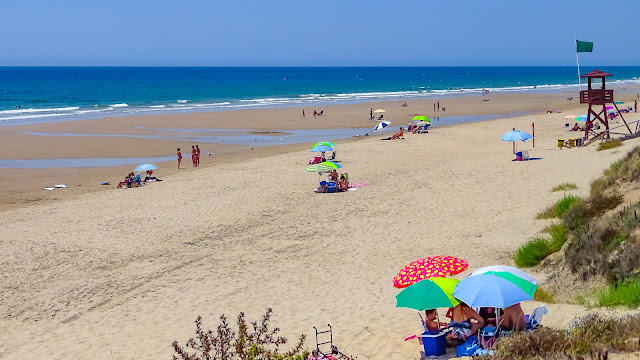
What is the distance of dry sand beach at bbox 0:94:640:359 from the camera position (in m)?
9.44

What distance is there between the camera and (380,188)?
18672 millimetres

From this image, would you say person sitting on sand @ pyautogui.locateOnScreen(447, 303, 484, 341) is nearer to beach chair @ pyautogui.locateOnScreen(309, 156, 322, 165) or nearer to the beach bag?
the beach bag

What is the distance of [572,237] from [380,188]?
9034 mm

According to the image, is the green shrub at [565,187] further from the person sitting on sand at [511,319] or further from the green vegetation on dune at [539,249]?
the person sitting on sand at [511,319]

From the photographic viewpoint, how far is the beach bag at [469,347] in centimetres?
655

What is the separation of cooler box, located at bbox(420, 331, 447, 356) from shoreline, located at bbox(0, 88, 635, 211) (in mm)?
16377

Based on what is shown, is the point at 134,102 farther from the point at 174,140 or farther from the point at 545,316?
the point at 545,316

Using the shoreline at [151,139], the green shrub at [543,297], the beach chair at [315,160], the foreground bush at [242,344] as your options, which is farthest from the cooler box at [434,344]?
the beach chair at [315,160]

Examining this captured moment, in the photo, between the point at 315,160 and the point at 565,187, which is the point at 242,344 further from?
the point at 315,160

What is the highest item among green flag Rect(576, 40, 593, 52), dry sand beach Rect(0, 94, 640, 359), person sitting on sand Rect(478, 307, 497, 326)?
green flag Rect(576, 40, 593, 52)

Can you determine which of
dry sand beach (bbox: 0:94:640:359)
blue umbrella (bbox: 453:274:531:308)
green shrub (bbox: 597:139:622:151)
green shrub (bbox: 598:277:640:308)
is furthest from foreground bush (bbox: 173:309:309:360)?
green shrub (bbox: 597:139:622:151)

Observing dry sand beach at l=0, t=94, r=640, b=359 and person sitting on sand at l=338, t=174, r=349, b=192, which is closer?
dry sand beach at l=0, t=94, r=640, b=359

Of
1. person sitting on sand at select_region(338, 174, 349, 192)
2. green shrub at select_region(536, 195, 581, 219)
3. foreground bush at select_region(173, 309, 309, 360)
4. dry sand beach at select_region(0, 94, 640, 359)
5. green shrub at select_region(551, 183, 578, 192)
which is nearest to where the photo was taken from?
foreground bush at select_region(173, 309, 309, 360)

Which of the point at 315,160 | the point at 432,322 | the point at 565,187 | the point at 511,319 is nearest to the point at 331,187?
the point at 315,160
